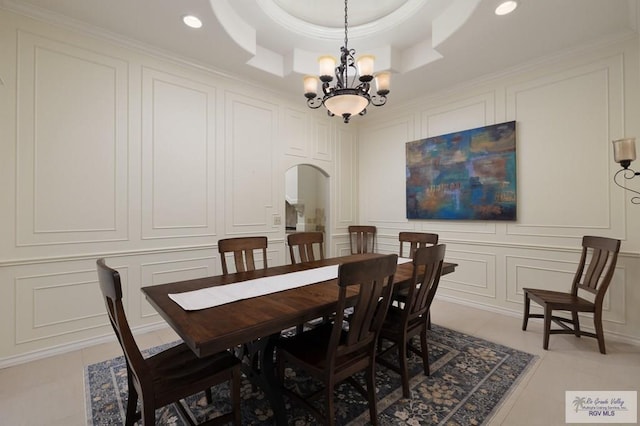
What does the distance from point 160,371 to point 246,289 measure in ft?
2.11

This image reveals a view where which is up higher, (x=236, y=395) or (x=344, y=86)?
(x=344, y=86)

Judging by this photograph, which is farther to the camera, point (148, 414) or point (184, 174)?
point (184, 174)

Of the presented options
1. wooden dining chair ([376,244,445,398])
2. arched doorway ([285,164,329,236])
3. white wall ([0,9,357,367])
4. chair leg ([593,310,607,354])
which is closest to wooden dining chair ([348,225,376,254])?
arched doorway ([285,164,329,236])

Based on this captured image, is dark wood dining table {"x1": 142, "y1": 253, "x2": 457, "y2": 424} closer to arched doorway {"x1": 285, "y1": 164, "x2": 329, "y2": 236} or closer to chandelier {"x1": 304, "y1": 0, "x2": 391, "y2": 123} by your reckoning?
chandelier {"x1": 304, "y1": 0, "x2": 391, "y2": 123}

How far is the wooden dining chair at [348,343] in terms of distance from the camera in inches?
58.4

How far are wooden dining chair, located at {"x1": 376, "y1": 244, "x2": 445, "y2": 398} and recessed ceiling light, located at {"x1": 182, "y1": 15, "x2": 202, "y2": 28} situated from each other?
2.81 metres

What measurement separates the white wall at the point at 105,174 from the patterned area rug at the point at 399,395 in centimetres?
80

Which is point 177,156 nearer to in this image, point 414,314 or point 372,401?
point 414,314

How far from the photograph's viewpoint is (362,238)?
5.03m

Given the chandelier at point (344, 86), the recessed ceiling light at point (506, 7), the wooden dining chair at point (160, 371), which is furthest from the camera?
the recessed ceiling light at point (506, 7)

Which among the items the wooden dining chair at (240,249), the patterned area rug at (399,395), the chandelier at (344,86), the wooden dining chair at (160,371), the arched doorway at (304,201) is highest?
the chandelier at (344,86)

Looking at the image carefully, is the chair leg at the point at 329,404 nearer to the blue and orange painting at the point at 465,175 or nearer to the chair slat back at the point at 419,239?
the chair slat back at the point at 419,239

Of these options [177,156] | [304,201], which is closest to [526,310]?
[177,156]

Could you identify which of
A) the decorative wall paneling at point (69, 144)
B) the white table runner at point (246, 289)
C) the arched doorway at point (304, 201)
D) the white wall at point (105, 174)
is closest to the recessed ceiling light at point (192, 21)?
the white wall at point (105, 174)
